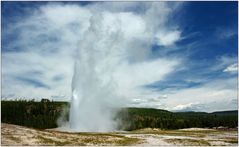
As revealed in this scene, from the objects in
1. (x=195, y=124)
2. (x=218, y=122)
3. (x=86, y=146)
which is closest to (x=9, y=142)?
(x=86, y=146)

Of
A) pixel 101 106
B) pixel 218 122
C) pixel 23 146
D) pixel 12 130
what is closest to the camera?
pixel 23 146

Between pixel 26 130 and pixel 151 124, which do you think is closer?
pixel 26 130

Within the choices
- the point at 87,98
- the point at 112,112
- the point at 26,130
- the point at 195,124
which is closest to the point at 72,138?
the point at 26,130

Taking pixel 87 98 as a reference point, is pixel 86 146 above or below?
below

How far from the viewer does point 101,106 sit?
103 metres

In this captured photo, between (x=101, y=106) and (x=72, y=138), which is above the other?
(x=101, y=106)

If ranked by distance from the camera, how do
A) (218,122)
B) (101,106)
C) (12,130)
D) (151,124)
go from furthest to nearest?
(218,122)
(151,124)
(101,106)
(12,130)

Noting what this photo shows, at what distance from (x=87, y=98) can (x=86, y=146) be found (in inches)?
2200

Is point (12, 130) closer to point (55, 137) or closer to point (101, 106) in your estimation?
point (55, 137)

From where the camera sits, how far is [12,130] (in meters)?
47.1

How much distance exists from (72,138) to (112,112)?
61768 mm

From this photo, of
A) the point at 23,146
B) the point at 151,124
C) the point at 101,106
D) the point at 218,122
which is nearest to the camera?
the point at 23,146

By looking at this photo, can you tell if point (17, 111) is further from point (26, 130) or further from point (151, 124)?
point (26, 130)

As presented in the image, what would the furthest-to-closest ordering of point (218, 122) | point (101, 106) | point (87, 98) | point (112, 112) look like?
point (218, 122) → point (112, 112) → point (101, 106) → point (87, 98)
